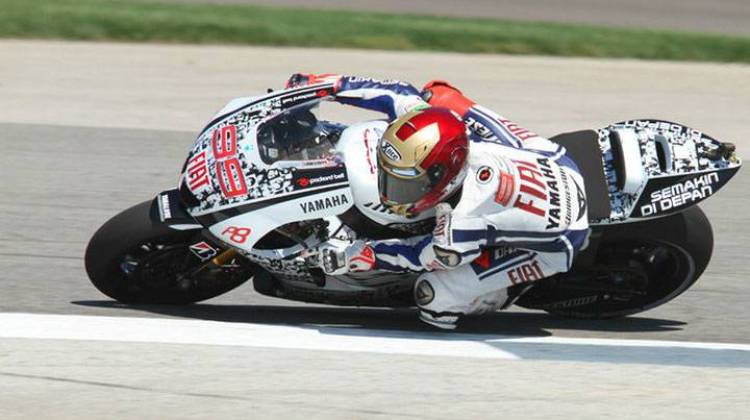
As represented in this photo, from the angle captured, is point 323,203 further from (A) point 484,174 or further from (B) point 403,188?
(A) point 484,174

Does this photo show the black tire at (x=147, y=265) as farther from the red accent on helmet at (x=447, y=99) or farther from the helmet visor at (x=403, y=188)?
the red accent on helmet at (x=447, y=99)

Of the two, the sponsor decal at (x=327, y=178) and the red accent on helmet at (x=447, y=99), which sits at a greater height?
the red accent on helmet at (x=447, y=99)

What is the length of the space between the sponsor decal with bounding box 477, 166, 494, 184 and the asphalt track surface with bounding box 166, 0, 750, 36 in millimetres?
9894

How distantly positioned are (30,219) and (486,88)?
5.14m

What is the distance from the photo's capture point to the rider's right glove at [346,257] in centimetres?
547

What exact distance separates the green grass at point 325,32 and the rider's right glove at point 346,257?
7836mm

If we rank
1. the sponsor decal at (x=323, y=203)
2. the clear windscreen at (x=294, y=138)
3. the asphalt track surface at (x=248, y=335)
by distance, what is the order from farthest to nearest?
the clear windscreen at (x=294, y=138) → the sponsor decal at (x=323, y=203) → the asphalt track surface at (x=248, y=335)

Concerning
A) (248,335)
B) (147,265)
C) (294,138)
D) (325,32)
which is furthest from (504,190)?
(325,32)

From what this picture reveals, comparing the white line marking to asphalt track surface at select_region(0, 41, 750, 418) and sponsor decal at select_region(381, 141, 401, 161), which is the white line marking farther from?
sponsor decal at select_region(381, 141, 401, 161)

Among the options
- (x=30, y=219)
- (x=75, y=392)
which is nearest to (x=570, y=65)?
(x=30, y=219)

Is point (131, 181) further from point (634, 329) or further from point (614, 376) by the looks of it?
point (614, 376)

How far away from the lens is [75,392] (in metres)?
4.50

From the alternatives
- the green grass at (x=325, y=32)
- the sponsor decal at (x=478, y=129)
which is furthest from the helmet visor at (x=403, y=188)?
the green grass at (x=325, y=32)

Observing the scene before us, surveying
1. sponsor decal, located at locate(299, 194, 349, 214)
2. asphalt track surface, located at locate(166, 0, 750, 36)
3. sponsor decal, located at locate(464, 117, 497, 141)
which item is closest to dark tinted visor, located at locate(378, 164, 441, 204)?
sponsor decal, located at locate(299, 194, 349, 214)
